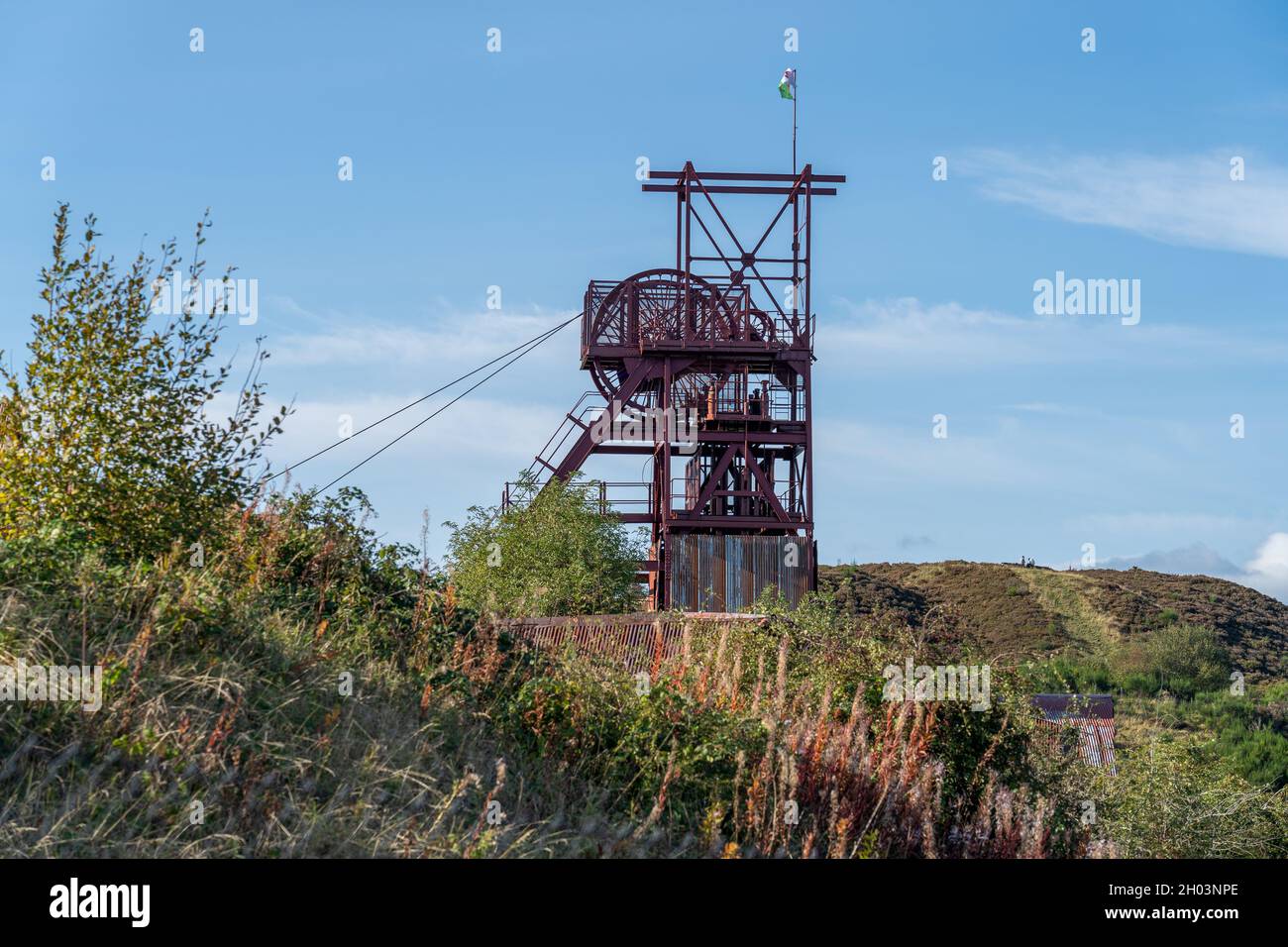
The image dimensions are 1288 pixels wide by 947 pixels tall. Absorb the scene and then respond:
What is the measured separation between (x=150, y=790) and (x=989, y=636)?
251ft

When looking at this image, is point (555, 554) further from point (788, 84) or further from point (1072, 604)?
point (1072, 604)

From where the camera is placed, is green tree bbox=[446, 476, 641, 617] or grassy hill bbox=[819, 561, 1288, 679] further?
grassy hill bbox=[819, 561, 1288, 679]

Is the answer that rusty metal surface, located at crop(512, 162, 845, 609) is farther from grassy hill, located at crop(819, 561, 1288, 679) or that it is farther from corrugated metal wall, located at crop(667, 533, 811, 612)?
grassy hill, located at crop(819, 561, 1288, 679)

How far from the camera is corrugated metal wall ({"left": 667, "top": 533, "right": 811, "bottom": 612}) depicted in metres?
39.3

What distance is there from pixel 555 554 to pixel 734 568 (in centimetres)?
546

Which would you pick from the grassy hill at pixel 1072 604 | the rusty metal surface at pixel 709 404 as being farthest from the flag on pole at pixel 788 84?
the grassy hill at pixel 1072 604

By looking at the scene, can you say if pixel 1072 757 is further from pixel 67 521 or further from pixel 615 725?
pixel 67 521

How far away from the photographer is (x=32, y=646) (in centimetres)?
946

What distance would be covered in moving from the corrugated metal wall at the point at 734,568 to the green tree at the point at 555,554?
1553 millimetres

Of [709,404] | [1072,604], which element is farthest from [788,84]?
[1072,604]

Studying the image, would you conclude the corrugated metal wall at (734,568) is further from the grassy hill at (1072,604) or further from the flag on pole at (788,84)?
the grassy hill at (1072,604)

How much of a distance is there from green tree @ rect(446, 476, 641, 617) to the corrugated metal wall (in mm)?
1553

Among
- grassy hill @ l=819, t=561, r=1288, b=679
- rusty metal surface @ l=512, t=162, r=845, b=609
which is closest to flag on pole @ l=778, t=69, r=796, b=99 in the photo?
rusty metal surface @ l=512, t=162, r=845, b=609
